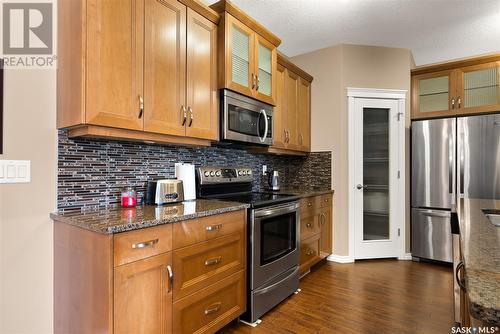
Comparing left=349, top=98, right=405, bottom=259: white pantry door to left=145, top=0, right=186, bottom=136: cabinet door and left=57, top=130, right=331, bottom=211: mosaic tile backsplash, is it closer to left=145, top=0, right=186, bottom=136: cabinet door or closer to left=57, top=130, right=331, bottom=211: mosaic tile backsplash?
left=57, top=130, right=331, bottom=211: mosaic tile backsplash

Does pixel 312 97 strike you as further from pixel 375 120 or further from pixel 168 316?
pixel 168 316

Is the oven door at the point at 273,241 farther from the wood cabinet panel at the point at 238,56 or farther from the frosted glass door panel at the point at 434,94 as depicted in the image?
the frosted glass door panel at the point at 434,94

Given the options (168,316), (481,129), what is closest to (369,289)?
(168,316)

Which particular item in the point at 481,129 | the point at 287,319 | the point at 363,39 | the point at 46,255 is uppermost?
the point at 363,39

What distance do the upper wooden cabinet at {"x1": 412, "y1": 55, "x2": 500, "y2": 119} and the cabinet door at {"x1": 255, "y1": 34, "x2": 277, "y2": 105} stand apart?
212 cm

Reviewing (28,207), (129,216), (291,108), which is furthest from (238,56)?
(28,207)

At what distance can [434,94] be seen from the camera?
363 cm

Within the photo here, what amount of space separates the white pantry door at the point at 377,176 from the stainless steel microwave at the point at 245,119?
1354 millimetres

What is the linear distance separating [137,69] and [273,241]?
162 cm

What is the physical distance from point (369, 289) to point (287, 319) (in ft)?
3.25

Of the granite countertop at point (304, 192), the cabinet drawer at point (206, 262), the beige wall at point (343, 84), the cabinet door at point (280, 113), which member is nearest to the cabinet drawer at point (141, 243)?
the cabinet drawer at point (206, 262)

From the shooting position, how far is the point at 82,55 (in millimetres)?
1433

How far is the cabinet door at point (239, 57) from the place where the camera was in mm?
2227

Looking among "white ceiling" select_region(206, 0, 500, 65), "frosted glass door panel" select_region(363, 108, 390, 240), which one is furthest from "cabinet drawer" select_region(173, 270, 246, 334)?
"white ceiling" select_region(206, 0, 500, 65)
